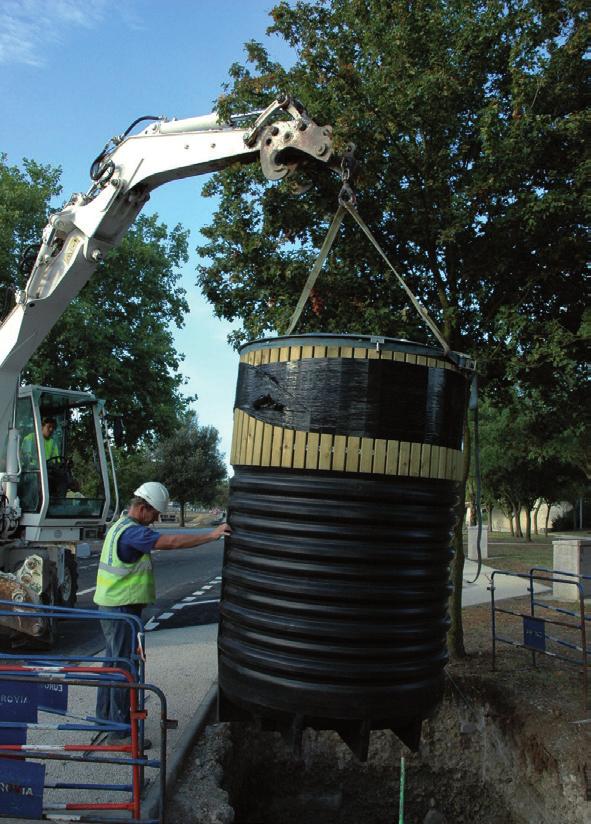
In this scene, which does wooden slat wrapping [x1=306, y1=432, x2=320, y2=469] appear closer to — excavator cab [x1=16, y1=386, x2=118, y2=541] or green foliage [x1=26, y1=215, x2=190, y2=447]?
excavator cab [x1=16, y1=386, x2=118, y2=541]

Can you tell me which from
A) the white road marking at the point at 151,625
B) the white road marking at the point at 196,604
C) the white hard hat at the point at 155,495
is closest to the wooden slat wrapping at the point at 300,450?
the white hard hat at the point at 155,495

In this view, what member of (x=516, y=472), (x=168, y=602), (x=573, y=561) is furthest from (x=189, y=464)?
(x=573, y=561)

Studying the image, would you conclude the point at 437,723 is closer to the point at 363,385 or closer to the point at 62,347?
the point at 363,385

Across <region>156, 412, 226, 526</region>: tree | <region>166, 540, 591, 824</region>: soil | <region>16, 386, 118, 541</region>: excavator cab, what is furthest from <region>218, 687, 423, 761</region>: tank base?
<region>156, 412, 226, 526</region>: tree

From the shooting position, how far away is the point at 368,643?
356 cm

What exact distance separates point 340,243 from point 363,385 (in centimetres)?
436

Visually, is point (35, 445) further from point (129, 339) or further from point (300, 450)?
point (129, 339)

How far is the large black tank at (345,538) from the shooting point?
355 centimetres

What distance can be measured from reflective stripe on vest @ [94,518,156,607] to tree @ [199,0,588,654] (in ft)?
10.2

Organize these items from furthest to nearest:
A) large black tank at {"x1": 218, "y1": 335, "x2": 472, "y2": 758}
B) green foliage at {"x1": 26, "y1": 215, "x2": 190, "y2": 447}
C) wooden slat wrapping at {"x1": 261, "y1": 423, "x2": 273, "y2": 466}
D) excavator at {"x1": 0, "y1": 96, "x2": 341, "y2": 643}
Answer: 1. green foliage at {"x1": 26, "y1": 215, "x2": 190, "y2": 447}
2. excavator at {"x1": 0, "y1": 96, "x2": 341, "y2": 643}
3. wooden slat wrapping at {"x1": 261, "y1": 423, "x2": 273, "y2": 466}
4. large black tank at {"x1": 218, "y1": 335, "x2": 472, "y2": 758}

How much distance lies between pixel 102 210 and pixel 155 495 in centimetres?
374

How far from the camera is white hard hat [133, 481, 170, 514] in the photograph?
17.2 ft

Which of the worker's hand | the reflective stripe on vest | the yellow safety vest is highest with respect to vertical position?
the yellow safety vest

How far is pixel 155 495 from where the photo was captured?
17.3ft
